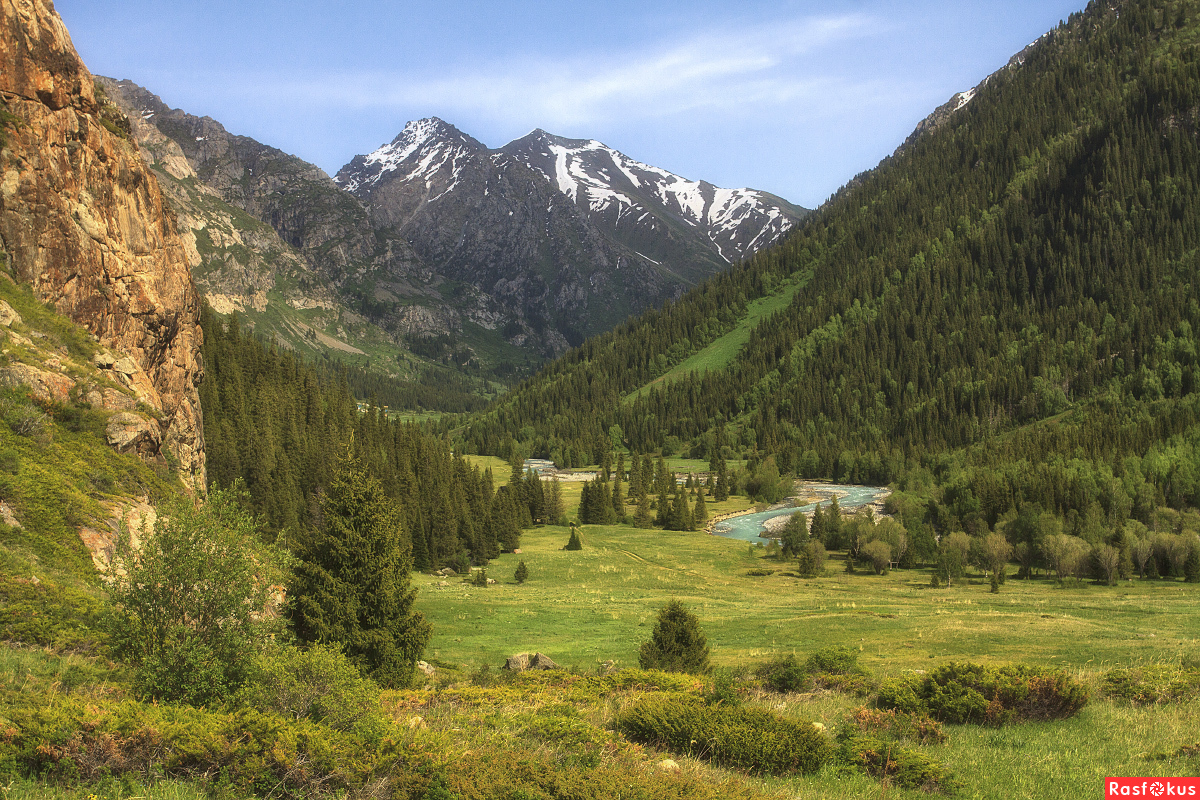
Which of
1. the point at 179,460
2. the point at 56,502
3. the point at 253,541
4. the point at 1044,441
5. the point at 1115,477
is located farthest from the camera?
the point at 1044,441

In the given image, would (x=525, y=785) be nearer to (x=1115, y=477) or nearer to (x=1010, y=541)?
(x=1010, y=541)

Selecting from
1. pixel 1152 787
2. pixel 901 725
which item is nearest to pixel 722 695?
pixel 901 725

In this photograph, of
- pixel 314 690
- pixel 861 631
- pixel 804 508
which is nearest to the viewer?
pixel 314 690

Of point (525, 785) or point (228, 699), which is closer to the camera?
point (525, 785)

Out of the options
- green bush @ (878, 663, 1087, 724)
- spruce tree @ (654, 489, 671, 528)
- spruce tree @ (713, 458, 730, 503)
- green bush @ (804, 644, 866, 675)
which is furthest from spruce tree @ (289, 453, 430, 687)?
spruce tree @ (713, 458, 730, 503)

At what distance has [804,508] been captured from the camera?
145 m

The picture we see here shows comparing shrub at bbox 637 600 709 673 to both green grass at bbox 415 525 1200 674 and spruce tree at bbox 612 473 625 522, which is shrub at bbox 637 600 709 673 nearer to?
green grass at bbox 415 525 1200 674

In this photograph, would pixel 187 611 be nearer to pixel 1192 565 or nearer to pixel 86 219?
pixel 86 219

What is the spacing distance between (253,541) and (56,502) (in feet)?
47.8

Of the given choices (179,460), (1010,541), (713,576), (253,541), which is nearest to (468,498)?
(713,576)

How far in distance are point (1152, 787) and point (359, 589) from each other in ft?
79.6

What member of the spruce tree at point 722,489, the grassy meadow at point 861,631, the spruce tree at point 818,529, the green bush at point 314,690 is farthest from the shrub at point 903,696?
the spruce tree at point 722,489

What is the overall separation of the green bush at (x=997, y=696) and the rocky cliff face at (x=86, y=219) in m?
40.2

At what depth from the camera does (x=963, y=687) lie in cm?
1920
